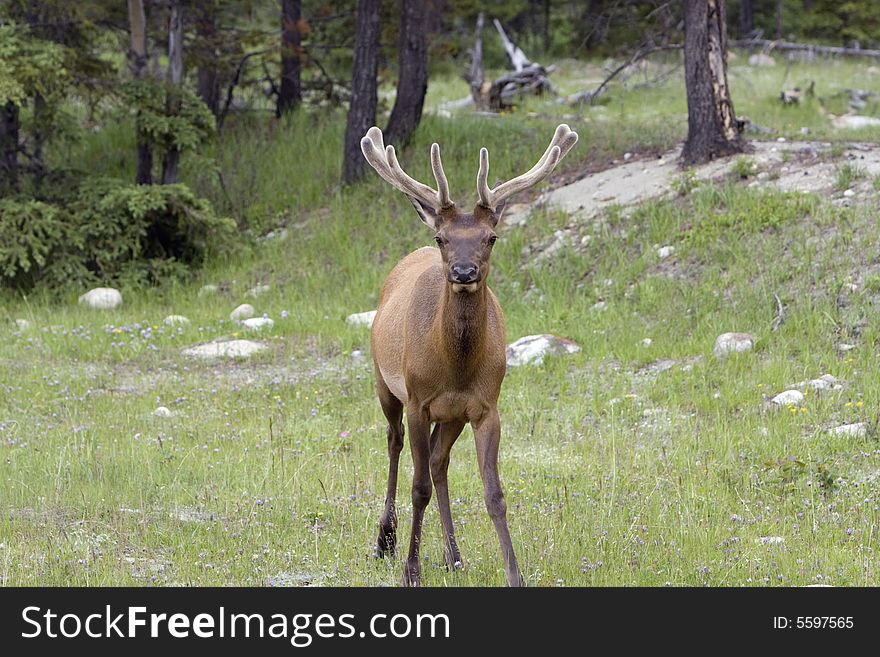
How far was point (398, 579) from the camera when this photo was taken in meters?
6.06

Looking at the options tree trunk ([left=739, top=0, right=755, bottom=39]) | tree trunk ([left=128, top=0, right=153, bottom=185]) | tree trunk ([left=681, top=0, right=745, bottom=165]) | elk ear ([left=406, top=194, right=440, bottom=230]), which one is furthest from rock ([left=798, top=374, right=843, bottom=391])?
tree trunk ([left=739, top=0, right=755, bottom=39])

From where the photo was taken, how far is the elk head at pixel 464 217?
5.48 m

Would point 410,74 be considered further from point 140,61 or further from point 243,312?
point 243,312

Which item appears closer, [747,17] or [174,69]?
[174,69]

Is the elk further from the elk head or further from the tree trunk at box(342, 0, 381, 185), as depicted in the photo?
the tree trunk at box(342, 0, 381, 185)

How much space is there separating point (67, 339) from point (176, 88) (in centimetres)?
389

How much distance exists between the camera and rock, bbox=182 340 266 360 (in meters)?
11.1

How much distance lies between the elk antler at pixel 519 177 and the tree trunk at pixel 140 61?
885cm

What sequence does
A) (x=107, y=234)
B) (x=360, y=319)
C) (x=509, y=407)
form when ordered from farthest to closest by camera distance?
(x=107, y=234) < (x=360, y=319) < (x=509, y=407)

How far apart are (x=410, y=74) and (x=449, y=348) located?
34.8 ft

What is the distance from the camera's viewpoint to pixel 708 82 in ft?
43.0

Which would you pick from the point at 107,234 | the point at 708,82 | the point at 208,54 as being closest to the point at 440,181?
the point at 708,82

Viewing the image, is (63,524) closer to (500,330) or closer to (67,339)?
(500,330)

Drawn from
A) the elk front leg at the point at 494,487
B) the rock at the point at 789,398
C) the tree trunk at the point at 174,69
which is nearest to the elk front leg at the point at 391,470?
the elk front leg at the point at 494,487
